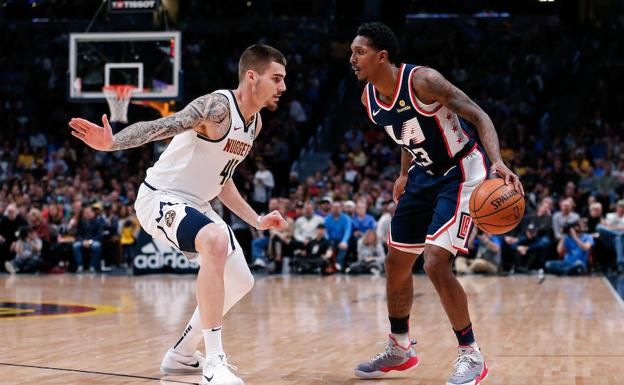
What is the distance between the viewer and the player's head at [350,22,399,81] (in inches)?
218

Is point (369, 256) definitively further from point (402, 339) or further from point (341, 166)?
point (402, 339)

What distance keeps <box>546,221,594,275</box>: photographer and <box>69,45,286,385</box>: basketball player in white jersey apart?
10.5 m

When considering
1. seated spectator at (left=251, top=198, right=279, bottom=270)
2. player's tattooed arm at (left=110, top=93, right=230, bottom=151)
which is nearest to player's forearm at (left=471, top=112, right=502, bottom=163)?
player's tattooed arm at (left=110, top=93, right=230, bottom=151)

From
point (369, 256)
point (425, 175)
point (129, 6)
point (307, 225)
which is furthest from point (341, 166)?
point (425, 175)

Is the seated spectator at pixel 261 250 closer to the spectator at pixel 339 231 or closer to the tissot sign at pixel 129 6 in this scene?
the spectator at pixel 339 231

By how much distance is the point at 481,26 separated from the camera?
25375 millimetres

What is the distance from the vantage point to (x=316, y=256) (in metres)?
16.3

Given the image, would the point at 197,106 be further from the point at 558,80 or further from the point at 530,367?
the point at 558,80

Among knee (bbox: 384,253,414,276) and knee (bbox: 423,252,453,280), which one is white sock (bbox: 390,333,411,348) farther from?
knee (bbox: 423,252,453,280)

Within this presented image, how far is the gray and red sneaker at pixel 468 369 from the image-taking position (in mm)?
5086

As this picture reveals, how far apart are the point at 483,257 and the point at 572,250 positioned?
1.44 metres

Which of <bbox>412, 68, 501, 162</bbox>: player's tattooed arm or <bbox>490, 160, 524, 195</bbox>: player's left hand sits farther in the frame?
<bbox>412, 68, 501, 162</bbox>: player's tattooed arm

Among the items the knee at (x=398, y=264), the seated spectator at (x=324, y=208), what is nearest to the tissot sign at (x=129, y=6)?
the seated spectator at (x=324, y=208)

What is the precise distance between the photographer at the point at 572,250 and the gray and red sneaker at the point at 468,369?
10.6 metres
